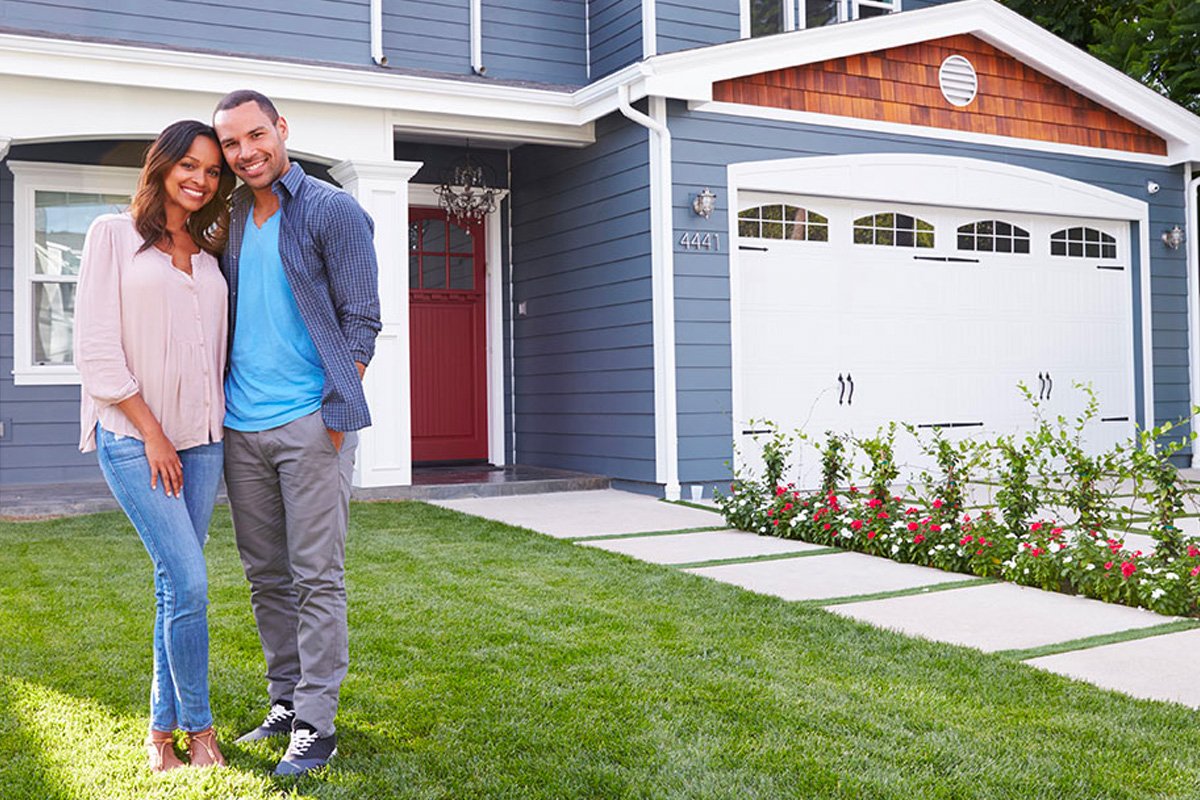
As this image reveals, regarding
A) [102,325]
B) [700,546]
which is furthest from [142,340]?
[700,546]

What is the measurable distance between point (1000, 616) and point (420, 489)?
4565mm

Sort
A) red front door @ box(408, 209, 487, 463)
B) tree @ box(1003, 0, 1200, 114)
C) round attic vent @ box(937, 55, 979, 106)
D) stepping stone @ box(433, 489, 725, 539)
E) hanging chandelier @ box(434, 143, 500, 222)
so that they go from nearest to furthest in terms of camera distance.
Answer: stepping stone @ box(433, 489, 725, 539)
round attic vent @ box(937, 55, 979, 106)
hanging chandelier @ box(434, 143, 500, 222)
red front door @ box(408, 209, 487, 463)
tree @ box(1003, 0, 1200, 114)

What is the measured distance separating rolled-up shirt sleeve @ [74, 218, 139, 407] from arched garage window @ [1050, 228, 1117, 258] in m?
8.87

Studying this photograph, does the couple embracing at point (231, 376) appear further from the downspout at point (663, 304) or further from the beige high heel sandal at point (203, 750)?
the downspout at point (663, 304)

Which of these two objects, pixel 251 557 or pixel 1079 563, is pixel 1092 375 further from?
pixel 251 557

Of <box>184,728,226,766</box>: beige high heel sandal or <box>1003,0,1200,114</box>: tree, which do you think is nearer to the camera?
<box>184,728,226,766</box>: beige high heel sandal

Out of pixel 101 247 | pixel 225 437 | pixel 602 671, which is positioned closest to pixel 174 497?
pixel 225 437

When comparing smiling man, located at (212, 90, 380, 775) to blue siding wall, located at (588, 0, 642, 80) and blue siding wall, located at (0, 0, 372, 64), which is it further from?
blue siding wall, located at (588, 0, 642, 80)

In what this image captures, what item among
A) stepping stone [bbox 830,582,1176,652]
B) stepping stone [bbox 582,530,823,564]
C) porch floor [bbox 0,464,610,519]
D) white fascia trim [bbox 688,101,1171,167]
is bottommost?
stepping stone [bbox 830,582,1176,652]

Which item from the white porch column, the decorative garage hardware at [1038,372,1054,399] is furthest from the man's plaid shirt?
the decorative garage hardware at [1038,372,1054,399]

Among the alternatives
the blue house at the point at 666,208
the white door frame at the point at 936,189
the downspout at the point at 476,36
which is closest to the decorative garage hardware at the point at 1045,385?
the blue house at the point at 666,208

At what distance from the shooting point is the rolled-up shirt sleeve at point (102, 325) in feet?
7.91

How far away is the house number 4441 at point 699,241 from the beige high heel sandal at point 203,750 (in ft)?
19.0

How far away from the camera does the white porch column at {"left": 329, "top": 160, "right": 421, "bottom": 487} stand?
782cm
